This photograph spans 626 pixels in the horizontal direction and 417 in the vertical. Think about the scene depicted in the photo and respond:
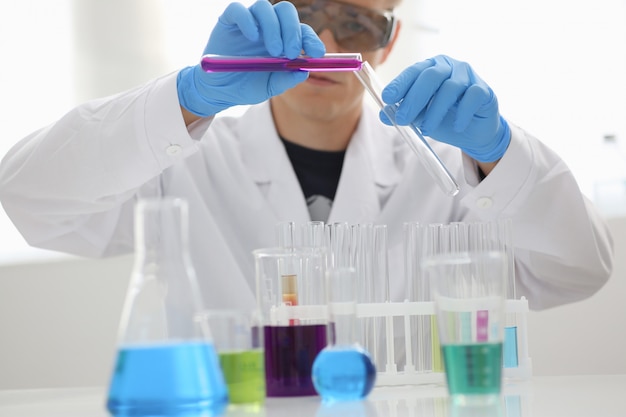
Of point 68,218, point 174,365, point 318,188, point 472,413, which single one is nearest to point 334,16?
point 318,188

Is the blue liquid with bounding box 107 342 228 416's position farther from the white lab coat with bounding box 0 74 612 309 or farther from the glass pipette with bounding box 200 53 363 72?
the white lab coat with bounding box 0 74 612 309

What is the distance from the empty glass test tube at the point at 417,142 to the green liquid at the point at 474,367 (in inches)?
21.4

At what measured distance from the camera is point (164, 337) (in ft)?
2.67

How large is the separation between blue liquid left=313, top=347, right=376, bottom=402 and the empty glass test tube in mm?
467

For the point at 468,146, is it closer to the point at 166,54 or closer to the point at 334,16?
the point at 334,16

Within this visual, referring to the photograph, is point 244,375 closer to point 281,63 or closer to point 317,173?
point 281,63

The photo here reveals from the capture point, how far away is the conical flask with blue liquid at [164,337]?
78 cm

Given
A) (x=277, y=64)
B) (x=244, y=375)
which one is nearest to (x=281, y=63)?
(x=277, y=64)

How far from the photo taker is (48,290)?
293cm

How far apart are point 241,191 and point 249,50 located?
0.61 m

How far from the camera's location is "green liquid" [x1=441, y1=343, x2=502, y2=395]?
1.00 metres

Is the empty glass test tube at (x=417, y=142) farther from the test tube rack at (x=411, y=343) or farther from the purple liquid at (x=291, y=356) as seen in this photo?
the purple liquid at (x=291, y=356)

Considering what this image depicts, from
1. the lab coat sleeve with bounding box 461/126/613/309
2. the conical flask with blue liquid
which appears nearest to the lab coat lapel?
Answer: the lab coat sleeve with bounding box 461/126/613/309

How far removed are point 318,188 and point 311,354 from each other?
1204 millimetres
